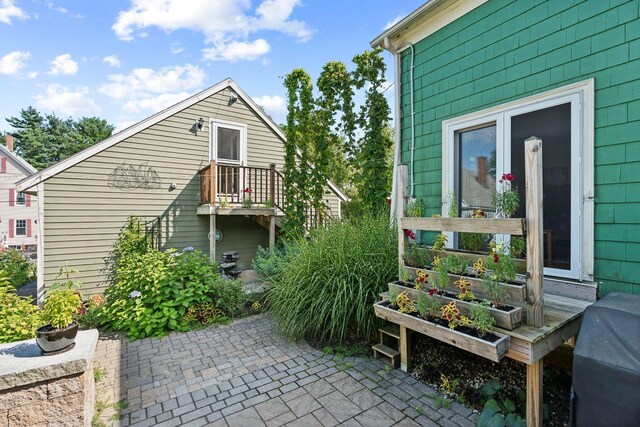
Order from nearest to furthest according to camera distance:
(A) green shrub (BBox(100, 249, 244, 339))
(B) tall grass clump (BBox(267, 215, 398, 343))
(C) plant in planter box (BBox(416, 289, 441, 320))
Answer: (C) plant in planter box (BBox(416, 289, 441, 320))
(B) tall grass clump (BBox(267, 215, 398, 343))
(A) green shrub (BBox(100, 249, 244, 339))

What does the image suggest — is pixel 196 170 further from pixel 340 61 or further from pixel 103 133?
pixel 103 133

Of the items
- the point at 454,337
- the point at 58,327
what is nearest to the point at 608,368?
the point at 454,337

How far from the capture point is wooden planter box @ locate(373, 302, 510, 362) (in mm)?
2051

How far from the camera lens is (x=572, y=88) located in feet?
9.15

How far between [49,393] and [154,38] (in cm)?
895

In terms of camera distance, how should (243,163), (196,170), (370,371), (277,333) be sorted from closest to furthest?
(370,371), (277,333), (196,170), (243,163)

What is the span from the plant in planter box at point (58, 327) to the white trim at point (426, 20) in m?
4.80

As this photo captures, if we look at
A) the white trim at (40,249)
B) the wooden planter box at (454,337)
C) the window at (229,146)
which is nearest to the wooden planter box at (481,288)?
the wooden planter box at (454,337)

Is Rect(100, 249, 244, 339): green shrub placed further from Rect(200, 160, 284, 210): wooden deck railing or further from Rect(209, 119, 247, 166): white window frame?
Rect(209, 119, 247, 166): white window frame

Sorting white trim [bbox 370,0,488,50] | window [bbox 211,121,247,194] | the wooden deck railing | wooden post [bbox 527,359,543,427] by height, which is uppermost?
white trim [bbox 370,0,488,50]

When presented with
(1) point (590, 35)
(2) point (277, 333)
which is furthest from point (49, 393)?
(1) point (590, 35)

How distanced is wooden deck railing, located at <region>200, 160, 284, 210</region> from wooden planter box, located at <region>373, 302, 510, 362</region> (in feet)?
17.0

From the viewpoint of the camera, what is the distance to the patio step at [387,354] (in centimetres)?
312

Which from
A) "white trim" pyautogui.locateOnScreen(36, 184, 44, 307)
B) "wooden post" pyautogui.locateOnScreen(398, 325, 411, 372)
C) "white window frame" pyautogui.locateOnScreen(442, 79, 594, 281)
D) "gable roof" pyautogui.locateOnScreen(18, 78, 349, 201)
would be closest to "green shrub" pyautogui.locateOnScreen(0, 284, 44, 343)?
"white trim" pyautogui.locateOnScreen(36, 184, 44, 307)
